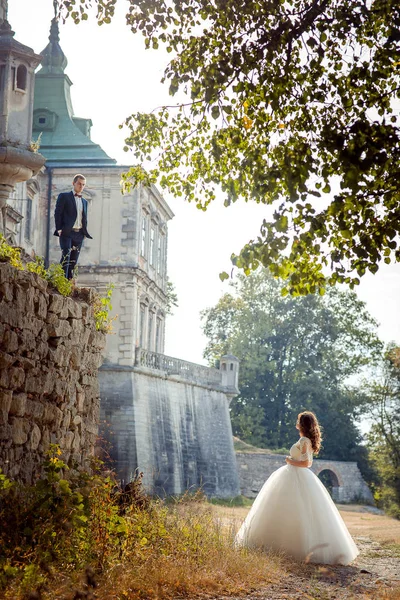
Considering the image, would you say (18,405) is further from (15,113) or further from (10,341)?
(15,113)

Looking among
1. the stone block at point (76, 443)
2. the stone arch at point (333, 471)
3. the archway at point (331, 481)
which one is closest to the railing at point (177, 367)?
the stone arch at point (333, 471)

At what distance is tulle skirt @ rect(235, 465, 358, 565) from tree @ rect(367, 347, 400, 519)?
1110 inches

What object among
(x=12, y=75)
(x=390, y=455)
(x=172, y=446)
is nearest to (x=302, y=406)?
(x=390, y=455)

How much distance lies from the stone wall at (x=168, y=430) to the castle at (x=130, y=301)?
4 cm

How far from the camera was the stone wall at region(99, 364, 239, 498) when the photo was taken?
30.5m

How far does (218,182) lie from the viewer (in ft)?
31.5

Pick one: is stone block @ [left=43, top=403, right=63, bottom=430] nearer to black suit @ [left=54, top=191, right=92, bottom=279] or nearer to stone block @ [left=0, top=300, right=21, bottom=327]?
stone block @ [left=0, top=300, right=21, bottom=327]

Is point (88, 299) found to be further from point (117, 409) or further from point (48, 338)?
point (117, 409)

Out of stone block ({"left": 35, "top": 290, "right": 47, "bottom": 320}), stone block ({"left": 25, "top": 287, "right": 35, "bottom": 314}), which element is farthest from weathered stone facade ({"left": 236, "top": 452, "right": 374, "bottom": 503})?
stone block ({"left": 25, "top": 287, "right": 35, "bottom": 314})

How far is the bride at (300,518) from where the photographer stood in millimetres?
10688

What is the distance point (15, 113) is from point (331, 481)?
131 feet

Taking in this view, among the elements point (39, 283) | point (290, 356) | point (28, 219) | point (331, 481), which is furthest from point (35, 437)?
point (290, 356)

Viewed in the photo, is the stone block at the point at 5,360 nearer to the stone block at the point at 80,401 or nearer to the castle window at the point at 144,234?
the stone block at the point at 80,401

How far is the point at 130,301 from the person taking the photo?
32.2 meters
